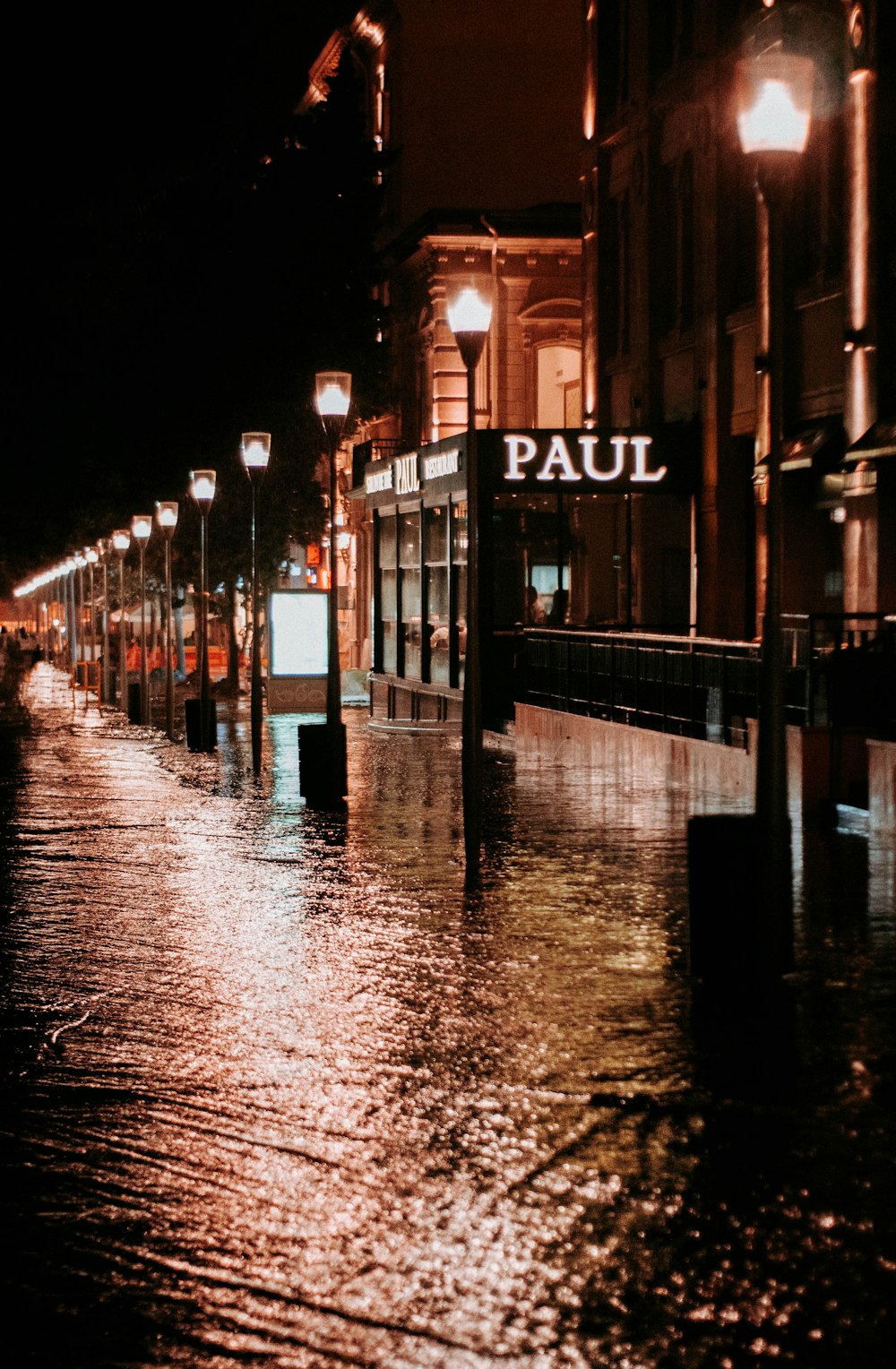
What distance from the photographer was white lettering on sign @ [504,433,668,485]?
1092 inches

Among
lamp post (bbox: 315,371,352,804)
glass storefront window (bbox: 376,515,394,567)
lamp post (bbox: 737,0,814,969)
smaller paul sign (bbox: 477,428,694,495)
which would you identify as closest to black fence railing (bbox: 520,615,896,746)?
smaller paul sign (bbox: 477,428,694,495)

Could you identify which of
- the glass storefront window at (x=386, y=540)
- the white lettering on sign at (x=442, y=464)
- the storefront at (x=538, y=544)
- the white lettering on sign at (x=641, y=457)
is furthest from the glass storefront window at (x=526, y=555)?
the glass storefront window at (x=386, y=540)

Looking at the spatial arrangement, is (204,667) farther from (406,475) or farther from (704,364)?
(704,364)

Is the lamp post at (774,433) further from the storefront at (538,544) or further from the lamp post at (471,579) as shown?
the storefront at (538,544)

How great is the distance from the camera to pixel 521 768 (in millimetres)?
22859

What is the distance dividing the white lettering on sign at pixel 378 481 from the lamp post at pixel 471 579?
784 inches

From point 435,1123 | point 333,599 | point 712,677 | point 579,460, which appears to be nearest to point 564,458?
point 579,460

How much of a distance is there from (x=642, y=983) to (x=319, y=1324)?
183 inches

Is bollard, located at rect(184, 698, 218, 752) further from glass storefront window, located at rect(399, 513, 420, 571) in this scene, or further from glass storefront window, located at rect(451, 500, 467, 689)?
glass storefront window, located at rect(399, 513, 420, 571)

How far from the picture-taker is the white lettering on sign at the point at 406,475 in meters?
31.5

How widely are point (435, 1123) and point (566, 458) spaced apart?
2191 centimetres

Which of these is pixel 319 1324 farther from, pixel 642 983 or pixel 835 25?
pixel 835 25

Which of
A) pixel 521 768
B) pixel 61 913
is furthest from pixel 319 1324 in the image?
pixel 521 768

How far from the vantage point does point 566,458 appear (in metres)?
28.0
